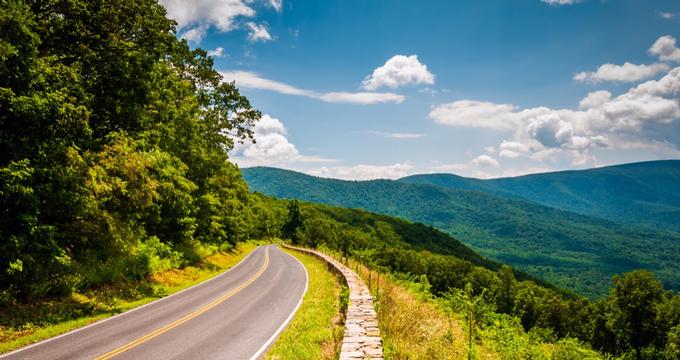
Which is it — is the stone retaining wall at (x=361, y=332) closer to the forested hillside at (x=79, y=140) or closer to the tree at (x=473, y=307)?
the tree at (x=473, y=307)

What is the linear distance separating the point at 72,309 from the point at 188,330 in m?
5.23

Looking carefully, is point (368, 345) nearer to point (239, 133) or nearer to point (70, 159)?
point (70, 159)

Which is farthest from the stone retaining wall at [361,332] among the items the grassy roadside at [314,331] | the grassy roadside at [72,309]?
the grassy roadside at [72,309]

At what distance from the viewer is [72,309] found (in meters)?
14.0

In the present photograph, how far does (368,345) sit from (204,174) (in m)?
24.7

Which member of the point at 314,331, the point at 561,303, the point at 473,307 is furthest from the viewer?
the point at 561,303

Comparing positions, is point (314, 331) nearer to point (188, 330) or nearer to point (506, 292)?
point (188, 330)

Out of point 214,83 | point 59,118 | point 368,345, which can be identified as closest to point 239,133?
point 214,83

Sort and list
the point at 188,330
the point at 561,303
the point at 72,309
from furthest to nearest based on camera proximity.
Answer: the point at 561,303, the point at 72,309, the point at 188,330

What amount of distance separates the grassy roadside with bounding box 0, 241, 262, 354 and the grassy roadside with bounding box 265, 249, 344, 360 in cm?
717

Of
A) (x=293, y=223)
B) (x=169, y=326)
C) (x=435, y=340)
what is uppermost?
(x=435, y=340)

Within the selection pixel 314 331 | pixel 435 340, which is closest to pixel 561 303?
pixel 314 331

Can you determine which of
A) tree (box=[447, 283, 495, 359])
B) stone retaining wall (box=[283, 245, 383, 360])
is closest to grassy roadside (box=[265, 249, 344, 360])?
stone retaining wall (box=[283, 245, 383, 360])

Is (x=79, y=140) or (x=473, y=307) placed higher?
(x=79, y=140)
